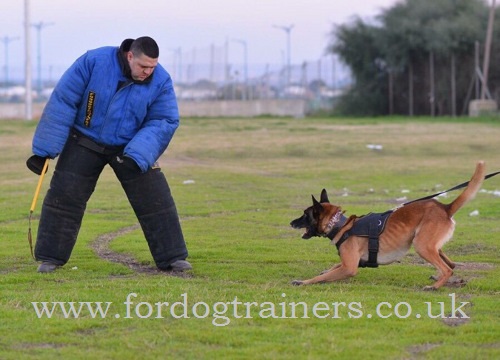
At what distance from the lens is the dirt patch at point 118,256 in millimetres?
9980

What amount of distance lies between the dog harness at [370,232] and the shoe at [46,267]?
2.77 m

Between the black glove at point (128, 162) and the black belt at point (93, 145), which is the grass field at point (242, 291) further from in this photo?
the black belt at point (93, 145)

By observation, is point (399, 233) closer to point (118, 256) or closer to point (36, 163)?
point (118, 256)

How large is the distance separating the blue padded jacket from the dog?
171 cm

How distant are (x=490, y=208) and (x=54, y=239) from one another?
26.1 ft

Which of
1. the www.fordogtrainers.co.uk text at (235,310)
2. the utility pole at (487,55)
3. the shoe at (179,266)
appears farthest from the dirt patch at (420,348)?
the utility pole at (487,55)

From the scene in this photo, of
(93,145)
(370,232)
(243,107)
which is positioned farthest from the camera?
(243,107)

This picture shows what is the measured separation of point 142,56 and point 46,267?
7.41 feet

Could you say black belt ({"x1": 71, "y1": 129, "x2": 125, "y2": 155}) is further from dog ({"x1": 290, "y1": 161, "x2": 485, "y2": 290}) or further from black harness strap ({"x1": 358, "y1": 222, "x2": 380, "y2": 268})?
black harness strap ({"x1": 358, "y1": 222, "x2": 380, "y2": 268})

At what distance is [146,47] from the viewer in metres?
9.32

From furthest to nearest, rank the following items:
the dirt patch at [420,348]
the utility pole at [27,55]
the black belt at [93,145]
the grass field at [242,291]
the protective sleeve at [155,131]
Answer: the utility pole at [27,55] < the black belt at [93,145] < the protective sleeve at [155,131] < the grass field at [242,291] < the dirt patch at [420,348]

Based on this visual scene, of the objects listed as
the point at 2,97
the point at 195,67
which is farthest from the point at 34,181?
the point at 195,67

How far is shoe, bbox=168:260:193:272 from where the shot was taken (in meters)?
9.93

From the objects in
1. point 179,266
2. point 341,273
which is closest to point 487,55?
point 179,266
